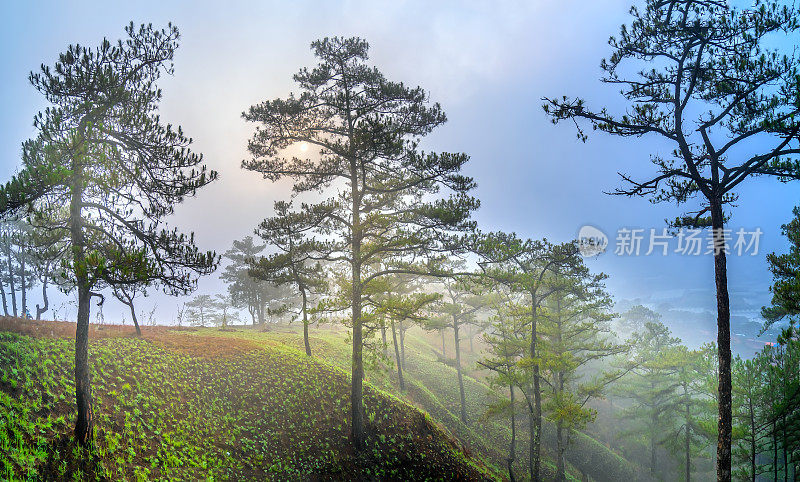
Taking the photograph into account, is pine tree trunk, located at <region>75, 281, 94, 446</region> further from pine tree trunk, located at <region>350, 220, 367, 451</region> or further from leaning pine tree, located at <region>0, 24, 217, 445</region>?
pine tree trunk, located at <region>350, 220, 367, 451</region>

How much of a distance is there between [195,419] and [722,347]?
636 inches

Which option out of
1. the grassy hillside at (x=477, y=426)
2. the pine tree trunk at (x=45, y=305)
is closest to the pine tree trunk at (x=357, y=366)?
the grassy hillside at (x=477, y=426)

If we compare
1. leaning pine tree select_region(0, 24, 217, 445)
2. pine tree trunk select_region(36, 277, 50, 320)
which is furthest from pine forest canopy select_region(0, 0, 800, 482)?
pine tree trunk select_region(36, 277, 50, 320)

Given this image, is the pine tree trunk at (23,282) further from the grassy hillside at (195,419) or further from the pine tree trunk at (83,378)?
the pine tree trunk at (83,378)

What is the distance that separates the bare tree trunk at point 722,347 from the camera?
763cm

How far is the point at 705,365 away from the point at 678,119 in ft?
76.6

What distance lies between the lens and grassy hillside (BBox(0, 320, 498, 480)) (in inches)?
303

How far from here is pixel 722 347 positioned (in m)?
8.06

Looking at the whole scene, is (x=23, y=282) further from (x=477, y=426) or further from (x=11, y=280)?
(x=477, y=426)

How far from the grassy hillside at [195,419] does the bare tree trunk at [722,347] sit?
8.90m

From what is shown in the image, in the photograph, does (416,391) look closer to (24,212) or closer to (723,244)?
(723,244)

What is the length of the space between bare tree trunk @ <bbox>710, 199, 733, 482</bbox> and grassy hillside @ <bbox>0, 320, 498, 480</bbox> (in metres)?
8.90

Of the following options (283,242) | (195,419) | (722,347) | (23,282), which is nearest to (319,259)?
(283,242)

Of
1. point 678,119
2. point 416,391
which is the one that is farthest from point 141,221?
point 416,391
